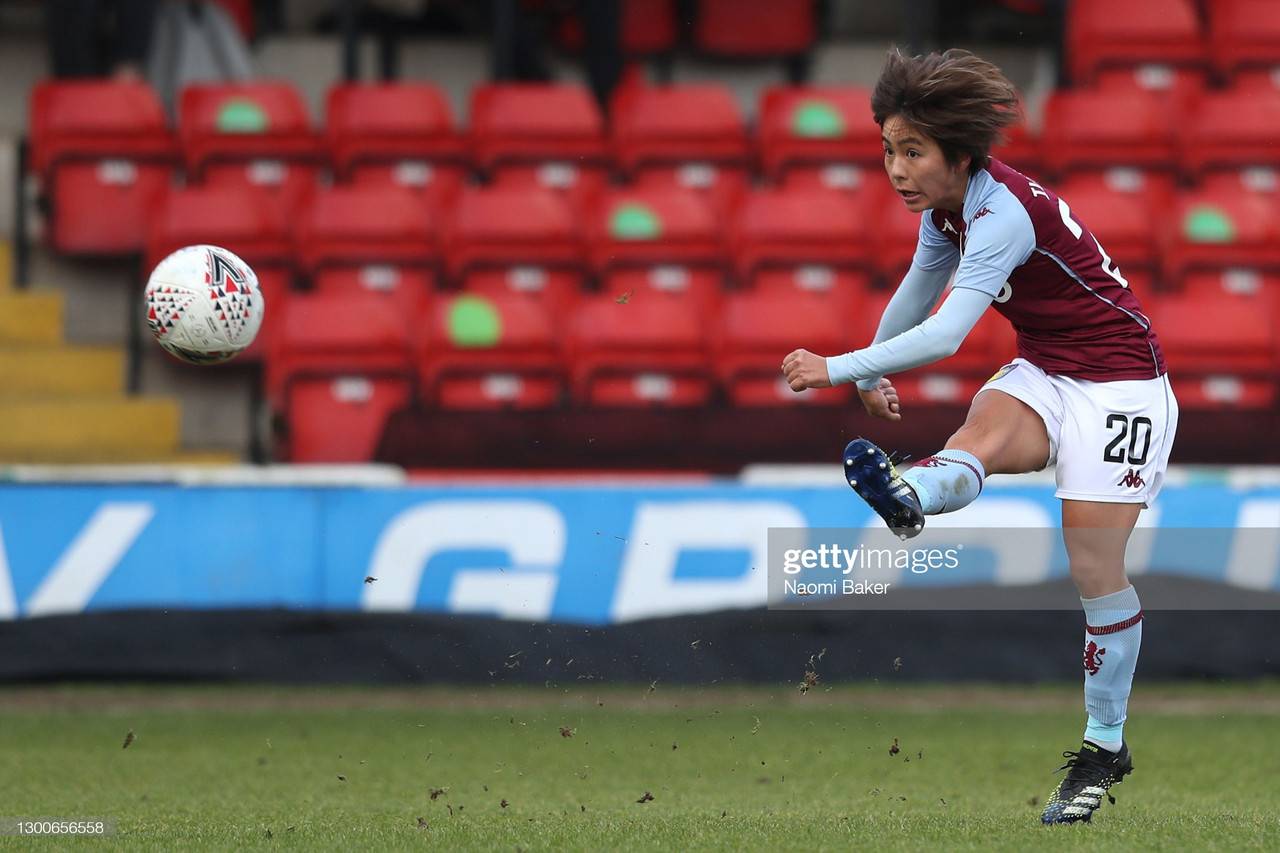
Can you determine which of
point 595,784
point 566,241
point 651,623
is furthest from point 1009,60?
point 595,784

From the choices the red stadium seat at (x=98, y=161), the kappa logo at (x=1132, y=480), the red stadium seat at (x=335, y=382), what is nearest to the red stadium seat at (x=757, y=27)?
the red stadium seat at (x=98, y=161)

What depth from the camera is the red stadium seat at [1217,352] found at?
8.57 metres

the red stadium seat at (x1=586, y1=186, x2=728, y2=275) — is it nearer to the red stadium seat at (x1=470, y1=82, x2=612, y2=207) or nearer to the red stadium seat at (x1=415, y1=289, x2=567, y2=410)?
the red stadium seat at (x1=470, y1=82, x2=612, y2=207)

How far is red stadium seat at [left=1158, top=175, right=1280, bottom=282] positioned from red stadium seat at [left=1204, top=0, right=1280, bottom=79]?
1529 mm

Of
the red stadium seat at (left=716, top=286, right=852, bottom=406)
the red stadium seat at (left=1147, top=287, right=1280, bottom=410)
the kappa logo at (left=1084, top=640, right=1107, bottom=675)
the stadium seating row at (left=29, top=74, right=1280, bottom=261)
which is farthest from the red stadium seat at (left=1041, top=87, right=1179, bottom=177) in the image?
the kappa logo at (left=1084, top=640, right=1107, bottom=675)

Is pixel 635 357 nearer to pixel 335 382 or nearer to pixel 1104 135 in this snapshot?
pixel 335 382

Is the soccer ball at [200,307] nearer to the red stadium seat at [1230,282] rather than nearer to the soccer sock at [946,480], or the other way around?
the soccer sock at [946,480]

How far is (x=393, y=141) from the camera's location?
32.2 ft

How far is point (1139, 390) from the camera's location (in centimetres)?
417

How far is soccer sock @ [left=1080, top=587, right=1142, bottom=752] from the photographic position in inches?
163

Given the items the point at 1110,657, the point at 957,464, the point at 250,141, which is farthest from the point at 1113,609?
the point at 250,141

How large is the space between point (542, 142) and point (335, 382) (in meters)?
2.39

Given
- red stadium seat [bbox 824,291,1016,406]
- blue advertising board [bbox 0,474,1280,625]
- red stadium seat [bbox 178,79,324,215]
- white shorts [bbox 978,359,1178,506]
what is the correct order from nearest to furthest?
white shorts [bbox 978,359,1178,506], blue advertising board [bbox 0,474,1280,625], red stadium seat [bbox 824,291,1016,406], red stadium seat [bbox 178,79,324,215]

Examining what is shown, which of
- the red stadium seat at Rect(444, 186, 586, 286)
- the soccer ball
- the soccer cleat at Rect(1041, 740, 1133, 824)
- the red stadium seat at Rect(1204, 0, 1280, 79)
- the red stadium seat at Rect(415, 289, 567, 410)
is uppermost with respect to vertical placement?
the red stadium seat at Rect(1204, 0, 1280, 79)
